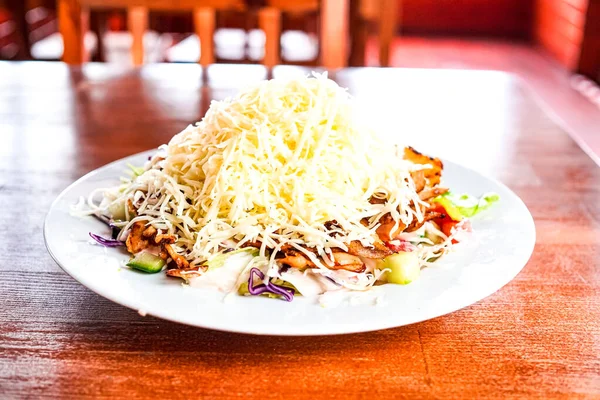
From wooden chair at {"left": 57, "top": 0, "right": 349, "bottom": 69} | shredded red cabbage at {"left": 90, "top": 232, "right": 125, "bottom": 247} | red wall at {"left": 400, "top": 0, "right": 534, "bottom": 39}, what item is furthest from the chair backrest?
red wall at {"left": 400, "top": 0, "right": 534, "bottom": 39}

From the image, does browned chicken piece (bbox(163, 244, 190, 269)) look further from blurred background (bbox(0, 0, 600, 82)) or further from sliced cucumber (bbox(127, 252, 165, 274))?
blurred background (bbox(0, 0, 600, 82))

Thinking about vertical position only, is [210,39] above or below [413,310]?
below

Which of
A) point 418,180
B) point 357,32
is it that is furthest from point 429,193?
point 357,32

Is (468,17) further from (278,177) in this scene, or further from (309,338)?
(309,338)

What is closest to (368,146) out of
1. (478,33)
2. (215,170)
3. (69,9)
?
(215,170)

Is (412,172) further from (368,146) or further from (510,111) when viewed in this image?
(510,111)

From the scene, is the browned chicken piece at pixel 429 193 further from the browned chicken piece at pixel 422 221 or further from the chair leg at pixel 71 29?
the chair leg at pixel 71 29

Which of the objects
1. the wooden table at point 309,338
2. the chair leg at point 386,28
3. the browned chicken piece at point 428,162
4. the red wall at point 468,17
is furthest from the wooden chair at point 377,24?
the red wall at point 468,17
